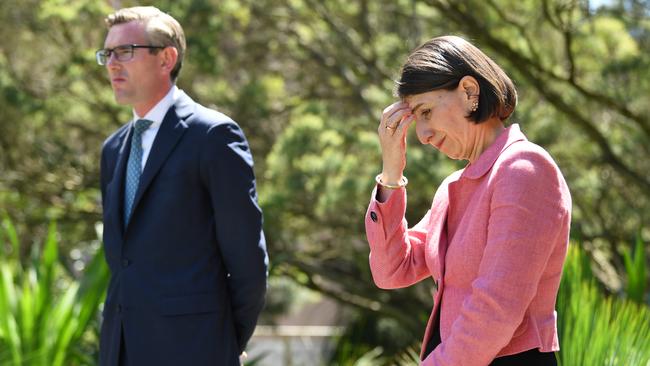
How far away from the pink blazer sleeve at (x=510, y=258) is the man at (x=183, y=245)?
1101mm

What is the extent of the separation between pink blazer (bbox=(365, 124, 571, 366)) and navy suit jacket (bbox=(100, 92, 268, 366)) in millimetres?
897

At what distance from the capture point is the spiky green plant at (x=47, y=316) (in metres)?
4.53

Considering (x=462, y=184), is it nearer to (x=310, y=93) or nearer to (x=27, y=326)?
(x=27, y=326)

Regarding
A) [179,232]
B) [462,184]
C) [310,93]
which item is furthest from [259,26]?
[462,184]

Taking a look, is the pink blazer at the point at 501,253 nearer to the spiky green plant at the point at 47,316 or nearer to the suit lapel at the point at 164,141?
the suit lapel at the point at 164,141

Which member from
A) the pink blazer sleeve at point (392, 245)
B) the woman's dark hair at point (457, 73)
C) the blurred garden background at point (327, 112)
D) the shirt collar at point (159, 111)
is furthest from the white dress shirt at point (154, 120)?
the blurred garden background at point (327, 112)

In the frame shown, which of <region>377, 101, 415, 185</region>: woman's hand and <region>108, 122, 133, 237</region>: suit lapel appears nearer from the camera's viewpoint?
<region>377, 101, 415, 185</region>: woman's hand

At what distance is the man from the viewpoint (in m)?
3.01

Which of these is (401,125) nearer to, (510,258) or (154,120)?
(510,258)

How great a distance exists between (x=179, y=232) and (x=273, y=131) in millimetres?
5155

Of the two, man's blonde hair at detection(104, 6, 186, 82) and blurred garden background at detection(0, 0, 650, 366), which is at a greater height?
man's blonde hair at detection(104, 6, 186, 82)

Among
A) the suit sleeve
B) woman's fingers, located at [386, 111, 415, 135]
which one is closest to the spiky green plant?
the suit sleeve

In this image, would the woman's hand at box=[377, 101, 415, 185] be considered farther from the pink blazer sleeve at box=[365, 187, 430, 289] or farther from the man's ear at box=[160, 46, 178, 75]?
the man's ear at box=[160, 46, 178, 75]

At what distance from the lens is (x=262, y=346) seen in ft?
39.0
